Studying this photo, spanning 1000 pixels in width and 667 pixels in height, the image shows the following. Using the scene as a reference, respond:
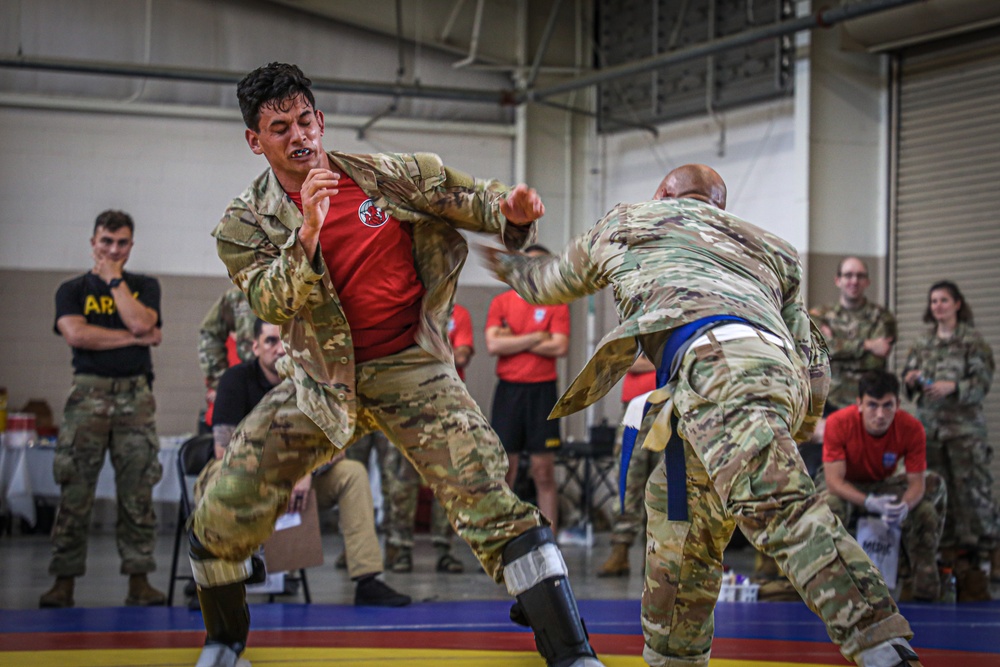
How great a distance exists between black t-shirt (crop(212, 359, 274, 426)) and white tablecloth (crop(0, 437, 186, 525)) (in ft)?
11.1

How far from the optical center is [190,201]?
10273 mm

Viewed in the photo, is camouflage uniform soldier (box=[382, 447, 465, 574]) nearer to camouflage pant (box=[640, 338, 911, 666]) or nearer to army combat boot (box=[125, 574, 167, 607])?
army combat boot (box=[125, 574, 167, 607])

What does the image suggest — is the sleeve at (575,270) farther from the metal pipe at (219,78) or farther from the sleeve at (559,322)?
the metal pipe at (219,78)

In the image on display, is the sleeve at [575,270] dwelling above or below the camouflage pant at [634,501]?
above

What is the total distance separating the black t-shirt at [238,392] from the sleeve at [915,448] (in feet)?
11.6

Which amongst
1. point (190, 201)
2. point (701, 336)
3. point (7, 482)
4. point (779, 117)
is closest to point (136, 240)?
point (190, 201)

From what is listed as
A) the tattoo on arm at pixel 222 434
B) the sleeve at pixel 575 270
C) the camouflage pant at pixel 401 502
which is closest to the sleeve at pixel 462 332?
the camouflage pant at pixel 401 502

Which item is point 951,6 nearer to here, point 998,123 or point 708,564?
point 998,123

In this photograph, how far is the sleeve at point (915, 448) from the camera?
6.07 m

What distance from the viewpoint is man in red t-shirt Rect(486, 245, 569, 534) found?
24.2 ft

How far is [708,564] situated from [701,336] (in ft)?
2.50

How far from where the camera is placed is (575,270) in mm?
3260

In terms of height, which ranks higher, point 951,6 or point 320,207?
point 951,6

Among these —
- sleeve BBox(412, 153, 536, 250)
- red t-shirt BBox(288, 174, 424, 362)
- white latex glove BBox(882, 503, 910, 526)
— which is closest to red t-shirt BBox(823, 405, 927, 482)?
white latex glove BBox(882, 503, 910, 526)
